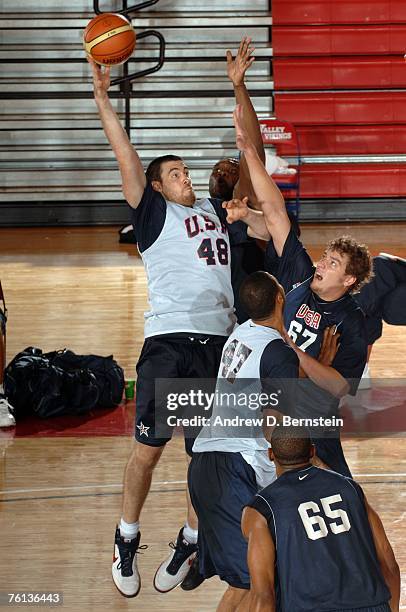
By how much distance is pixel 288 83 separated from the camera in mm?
15930

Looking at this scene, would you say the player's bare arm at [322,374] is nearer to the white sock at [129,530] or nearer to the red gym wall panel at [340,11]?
the white sock at [129,530]

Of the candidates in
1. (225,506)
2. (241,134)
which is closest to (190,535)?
(225,506)

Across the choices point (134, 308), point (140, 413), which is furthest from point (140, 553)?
point (134, 308)

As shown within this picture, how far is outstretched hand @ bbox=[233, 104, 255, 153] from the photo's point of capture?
502cm

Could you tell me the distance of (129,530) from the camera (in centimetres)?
498

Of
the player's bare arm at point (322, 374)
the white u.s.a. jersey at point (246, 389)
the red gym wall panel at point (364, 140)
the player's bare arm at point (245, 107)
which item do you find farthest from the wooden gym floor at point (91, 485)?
the red gym wall panel at point (364, 140)

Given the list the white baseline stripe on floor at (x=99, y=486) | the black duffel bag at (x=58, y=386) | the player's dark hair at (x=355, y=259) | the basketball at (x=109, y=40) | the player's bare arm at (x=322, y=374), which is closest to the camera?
the player's bare arm at (x=322, y=374)

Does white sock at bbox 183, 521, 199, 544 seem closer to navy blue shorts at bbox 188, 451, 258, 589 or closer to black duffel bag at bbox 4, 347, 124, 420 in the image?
navy blue shorts at bbox 188, 451, 258, 589

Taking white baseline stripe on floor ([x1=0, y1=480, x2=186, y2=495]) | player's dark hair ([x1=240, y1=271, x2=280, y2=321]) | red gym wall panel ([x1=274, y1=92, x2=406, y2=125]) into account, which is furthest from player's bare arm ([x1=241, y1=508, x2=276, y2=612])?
red gym wall panel ([x1=274, y1=92, x2=406, y2=125])

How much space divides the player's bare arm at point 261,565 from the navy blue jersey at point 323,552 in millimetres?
28

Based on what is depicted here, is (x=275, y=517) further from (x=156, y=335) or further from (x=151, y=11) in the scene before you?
(x=151, y=11)

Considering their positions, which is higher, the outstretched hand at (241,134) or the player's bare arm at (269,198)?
the outstretched hand at (241,134)

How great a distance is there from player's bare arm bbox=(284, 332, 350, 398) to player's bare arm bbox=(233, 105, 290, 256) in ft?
2.02

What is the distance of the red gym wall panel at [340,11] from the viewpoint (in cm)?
1580
